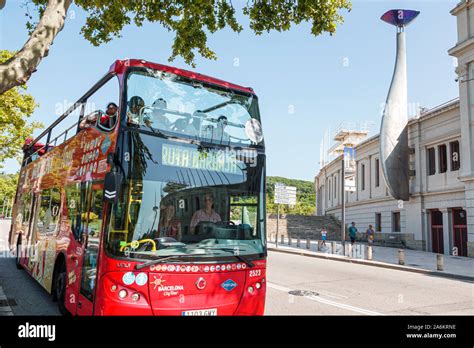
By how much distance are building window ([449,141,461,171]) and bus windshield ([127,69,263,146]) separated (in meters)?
22.1

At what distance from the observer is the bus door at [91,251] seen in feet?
17.4

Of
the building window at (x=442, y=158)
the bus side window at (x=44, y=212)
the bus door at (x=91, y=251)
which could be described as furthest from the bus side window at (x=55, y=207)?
the building window at (x=442, y=158)

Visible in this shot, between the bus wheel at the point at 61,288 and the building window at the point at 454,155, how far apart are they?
24.2 m

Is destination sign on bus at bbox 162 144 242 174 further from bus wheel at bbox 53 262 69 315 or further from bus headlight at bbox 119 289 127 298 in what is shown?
bus wheel at bbox 53 262 69 315

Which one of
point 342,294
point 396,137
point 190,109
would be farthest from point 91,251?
point 396,137

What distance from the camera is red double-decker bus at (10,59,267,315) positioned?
4.96 meters

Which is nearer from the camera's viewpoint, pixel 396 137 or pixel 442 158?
pixel 442 158

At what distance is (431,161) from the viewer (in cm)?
2670

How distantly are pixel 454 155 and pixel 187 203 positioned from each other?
24.0m

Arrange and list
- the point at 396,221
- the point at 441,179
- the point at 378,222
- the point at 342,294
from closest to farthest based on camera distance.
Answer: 1. the point at 342,294
2. the point at 441,179
3. the point at 396,221
4. the point at 378,222

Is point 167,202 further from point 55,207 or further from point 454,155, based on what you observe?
point 454,155
